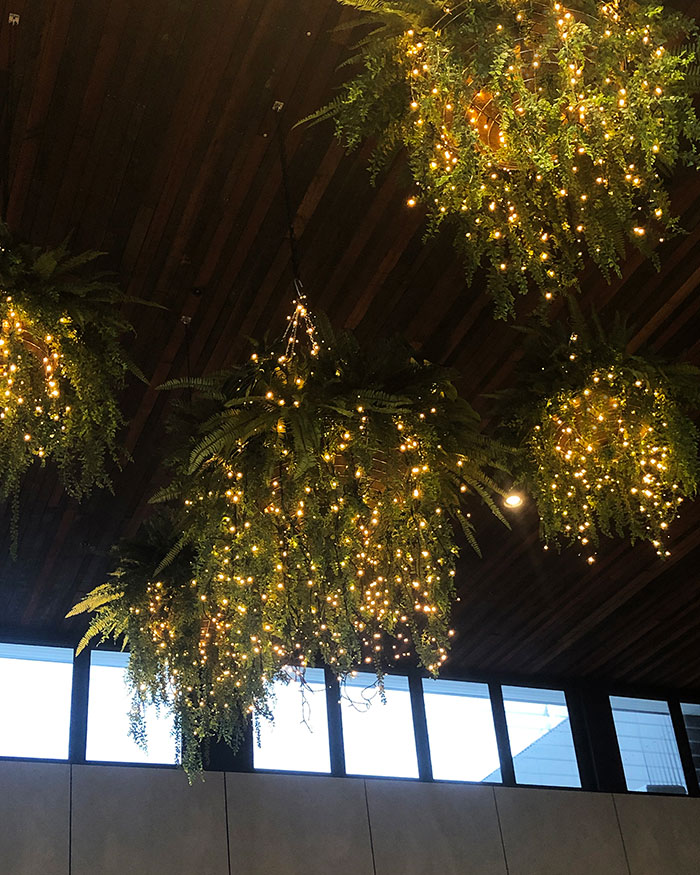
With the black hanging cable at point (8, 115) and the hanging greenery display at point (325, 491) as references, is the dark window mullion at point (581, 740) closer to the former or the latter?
the hanging greenery display at point (325, 491)

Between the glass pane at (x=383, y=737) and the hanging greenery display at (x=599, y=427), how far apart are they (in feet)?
12.7

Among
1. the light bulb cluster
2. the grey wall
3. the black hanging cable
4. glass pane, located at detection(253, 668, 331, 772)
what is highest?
the black hanging cable

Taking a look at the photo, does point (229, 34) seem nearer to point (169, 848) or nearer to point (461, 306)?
point (461, 306)

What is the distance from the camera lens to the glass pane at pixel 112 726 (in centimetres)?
744

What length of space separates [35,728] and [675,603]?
4657 millimetres

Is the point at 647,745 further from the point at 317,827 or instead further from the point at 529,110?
the point at 529,110

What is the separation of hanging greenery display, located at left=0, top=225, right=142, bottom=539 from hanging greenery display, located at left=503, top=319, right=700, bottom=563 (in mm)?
1781

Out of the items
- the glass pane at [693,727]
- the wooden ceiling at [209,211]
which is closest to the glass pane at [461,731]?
the glass pane at [693,727]

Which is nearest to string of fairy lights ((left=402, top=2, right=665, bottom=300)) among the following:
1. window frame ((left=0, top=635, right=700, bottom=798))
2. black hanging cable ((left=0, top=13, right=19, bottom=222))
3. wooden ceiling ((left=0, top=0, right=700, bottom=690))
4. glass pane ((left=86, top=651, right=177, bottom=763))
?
wooden ceiling ((left=0, top=0, right=700, bottom=690))

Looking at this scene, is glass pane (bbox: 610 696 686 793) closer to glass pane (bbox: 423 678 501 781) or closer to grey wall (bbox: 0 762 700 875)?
grey wall (bbox: 0 762 700 875)

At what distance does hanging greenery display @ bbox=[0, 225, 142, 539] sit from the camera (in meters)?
3.43

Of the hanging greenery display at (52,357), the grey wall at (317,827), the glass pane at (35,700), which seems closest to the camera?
the hanging greenery display at (52,357)

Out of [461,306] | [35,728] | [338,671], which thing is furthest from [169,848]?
[461,306]

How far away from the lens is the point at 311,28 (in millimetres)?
3992
